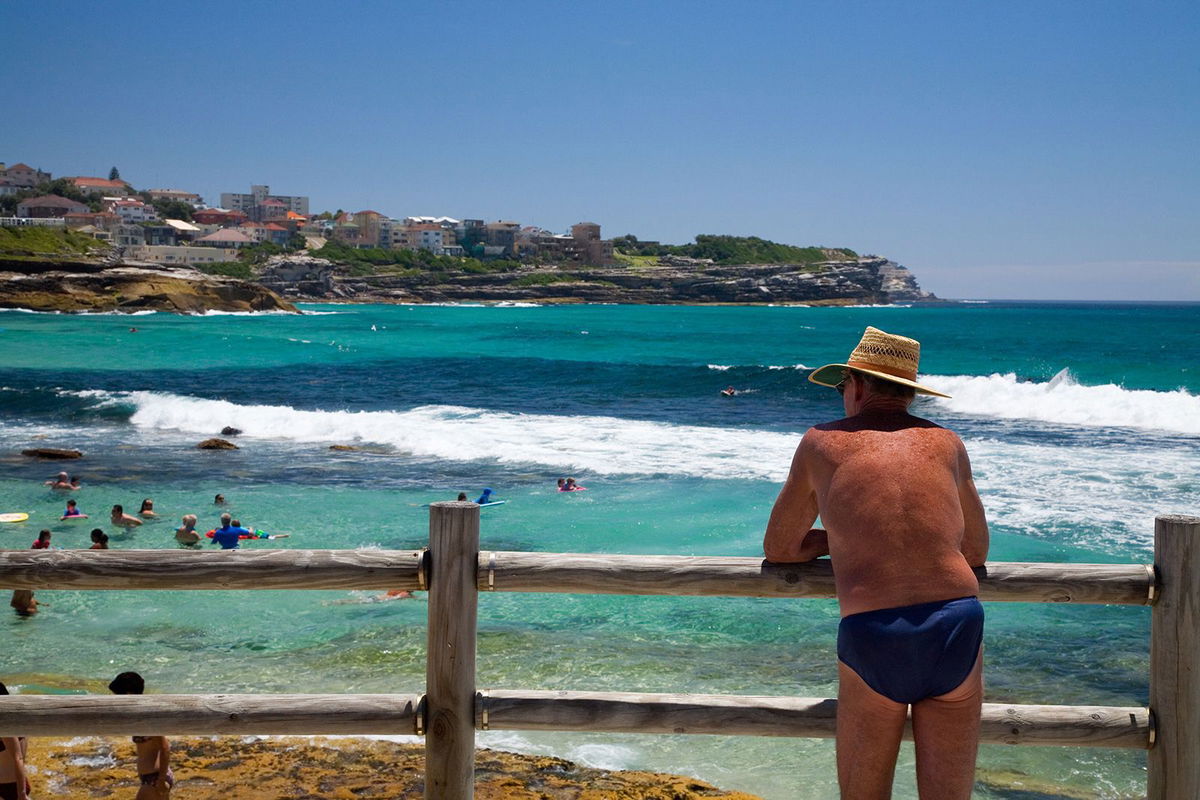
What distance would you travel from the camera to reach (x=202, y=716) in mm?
3672

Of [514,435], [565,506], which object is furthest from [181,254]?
[565,506]

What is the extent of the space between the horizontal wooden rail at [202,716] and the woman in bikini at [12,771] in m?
0.83

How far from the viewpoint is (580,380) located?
44.9 meters

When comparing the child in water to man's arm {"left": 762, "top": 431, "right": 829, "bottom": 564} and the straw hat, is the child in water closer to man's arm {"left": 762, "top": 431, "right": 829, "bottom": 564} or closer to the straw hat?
man's arm {"left": 762, "top": 431, "right": 829, "bottom": 564}

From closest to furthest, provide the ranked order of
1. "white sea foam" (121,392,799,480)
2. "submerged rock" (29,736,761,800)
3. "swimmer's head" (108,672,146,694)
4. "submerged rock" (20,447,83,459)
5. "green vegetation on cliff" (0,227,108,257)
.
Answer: "swimmer's head" (108,672,146,694) → "submerged rock" (29,736,761,800) → "submerged rock" (20,447,83,459) → "white sea foam" (121,392,799,480) → "green vegetation on cliff" (0,227,108,257)

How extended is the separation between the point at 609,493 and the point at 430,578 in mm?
14265

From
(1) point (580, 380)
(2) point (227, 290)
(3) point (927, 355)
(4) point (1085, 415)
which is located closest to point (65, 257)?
(2) point (227, 290)

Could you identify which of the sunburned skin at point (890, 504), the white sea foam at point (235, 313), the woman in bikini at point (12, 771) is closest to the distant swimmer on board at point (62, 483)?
the woman in bikini at point (12, 771)

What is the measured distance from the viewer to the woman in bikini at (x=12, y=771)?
14.4 ft

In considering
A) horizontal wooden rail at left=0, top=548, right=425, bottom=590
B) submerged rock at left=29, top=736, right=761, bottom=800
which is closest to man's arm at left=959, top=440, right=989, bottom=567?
horizontal wooden rail at left=0, top=548, right=425, bottom=590

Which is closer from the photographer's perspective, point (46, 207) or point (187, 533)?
point (187, 533)

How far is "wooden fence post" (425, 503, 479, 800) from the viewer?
352 centimetres

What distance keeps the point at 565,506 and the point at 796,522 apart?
44.0 feet

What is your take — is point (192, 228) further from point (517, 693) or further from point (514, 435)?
point (517, 693)
